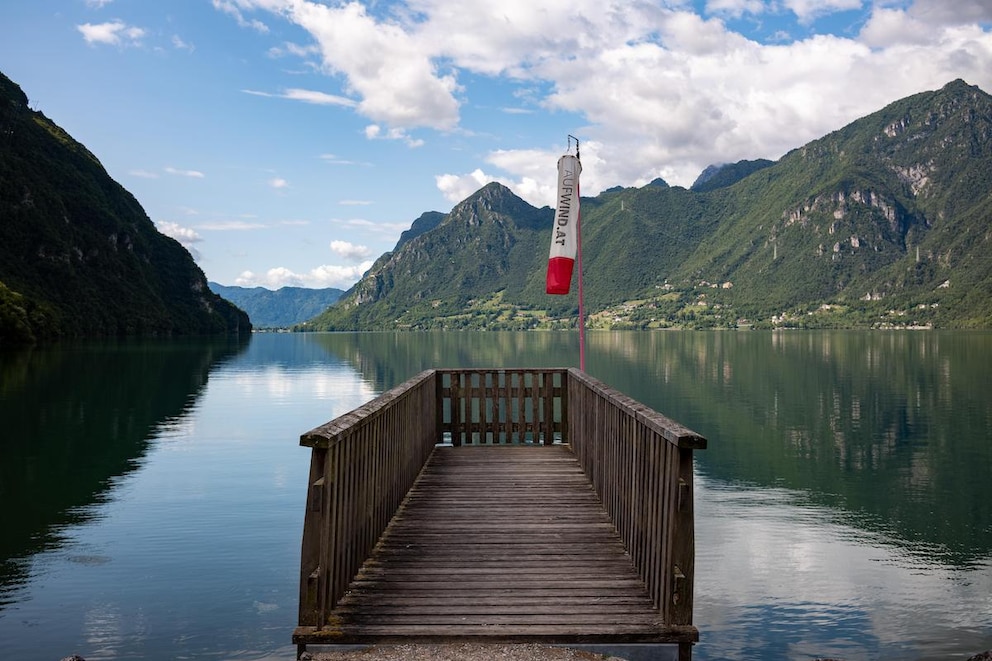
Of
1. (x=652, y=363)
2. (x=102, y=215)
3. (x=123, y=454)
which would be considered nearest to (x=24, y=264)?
(x=102, y=215)

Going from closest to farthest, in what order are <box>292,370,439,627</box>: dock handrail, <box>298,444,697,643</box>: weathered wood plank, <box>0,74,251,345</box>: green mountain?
<box>292,370,439,627</box>: dock handrail
<box>298,444,697,643</box>: weathered wood plank
<box>0,74,251,345</box>: green mountain

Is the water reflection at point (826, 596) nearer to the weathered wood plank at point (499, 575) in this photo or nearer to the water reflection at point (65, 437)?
the weathered wood plank at point (499, 575)

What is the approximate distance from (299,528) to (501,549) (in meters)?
6.49

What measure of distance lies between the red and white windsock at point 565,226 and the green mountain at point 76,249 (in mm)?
98439

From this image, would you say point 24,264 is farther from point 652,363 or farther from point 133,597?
point 133,597

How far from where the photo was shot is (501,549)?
281 inches

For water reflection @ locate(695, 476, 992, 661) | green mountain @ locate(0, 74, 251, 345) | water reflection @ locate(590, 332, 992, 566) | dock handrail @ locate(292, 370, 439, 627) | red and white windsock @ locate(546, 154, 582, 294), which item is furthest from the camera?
green mountain @ locate(0, 74, 251, 345)

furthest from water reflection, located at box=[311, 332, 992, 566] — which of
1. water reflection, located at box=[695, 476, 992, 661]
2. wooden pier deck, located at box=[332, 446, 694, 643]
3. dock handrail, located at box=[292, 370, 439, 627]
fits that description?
dock handrail, located at box=[292, 370, 439, 627]

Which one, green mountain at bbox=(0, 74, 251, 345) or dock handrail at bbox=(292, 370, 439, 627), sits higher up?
green mountain at bbox=(0, 74, 251, 345)

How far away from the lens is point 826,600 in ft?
30.6

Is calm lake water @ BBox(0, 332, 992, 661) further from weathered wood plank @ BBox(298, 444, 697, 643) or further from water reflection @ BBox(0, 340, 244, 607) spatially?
weathered wood plank @ BBox(298, 444, 697, 643)

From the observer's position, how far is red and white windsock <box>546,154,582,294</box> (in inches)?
489

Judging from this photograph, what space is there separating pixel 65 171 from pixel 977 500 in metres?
191

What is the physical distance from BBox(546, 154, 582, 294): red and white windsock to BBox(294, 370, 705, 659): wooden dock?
3229 millimetres
